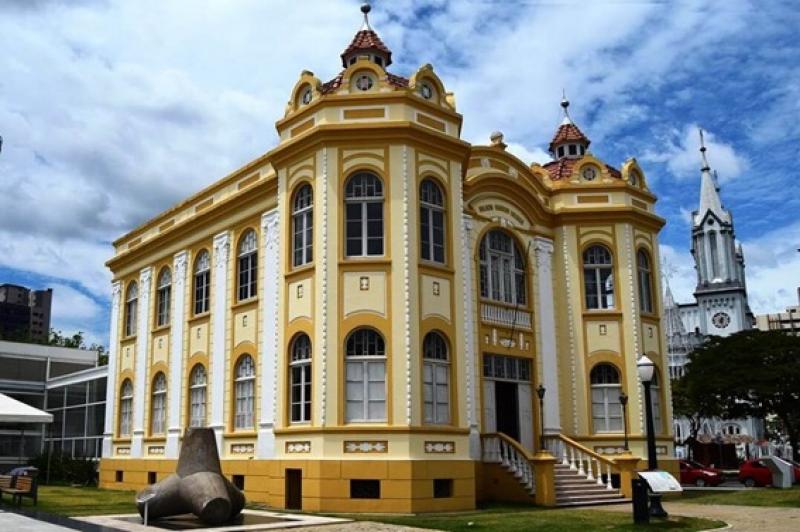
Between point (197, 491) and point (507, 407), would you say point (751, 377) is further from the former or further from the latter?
point (197, 491)

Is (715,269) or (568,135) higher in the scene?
(715,269)

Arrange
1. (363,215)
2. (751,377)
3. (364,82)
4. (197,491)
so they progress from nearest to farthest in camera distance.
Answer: (197,491) → (363,215) → (364,82) → (751,377)

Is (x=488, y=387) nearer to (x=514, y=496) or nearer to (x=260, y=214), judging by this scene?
(x=514, y=496)

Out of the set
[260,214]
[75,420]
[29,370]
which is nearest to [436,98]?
[260,214]

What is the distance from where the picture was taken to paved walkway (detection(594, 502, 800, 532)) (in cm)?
1573

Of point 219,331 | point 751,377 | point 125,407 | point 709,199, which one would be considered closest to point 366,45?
point 219,331

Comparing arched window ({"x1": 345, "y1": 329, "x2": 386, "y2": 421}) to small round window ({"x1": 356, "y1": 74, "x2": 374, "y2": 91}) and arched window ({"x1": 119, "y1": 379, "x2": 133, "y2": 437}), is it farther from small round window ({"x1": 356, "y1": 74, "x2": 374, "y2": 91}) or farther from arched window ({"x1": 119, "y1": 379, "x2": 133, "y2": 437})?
arched window ({"x1": 119, "y1": 379, "x2": 133, "y2": 437})

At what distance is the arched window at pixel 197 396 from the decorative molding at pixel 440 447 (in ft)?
30.4

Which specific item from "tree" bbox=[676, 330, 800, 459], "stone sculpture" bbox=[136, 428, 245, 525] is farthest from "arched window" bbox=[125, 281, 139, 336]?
"tree" bbox=[676, 330, 800, 459]

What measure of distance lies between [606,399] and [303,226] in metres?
11.1

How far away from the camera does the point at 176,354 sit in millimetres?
28219

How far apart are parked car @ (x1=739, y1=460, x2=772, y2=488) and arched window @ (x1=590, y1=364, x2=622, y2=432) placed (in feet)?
26.8

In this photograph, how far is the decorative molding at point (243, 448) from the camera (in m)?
23.3

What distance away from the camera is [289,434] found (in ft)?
68.5
